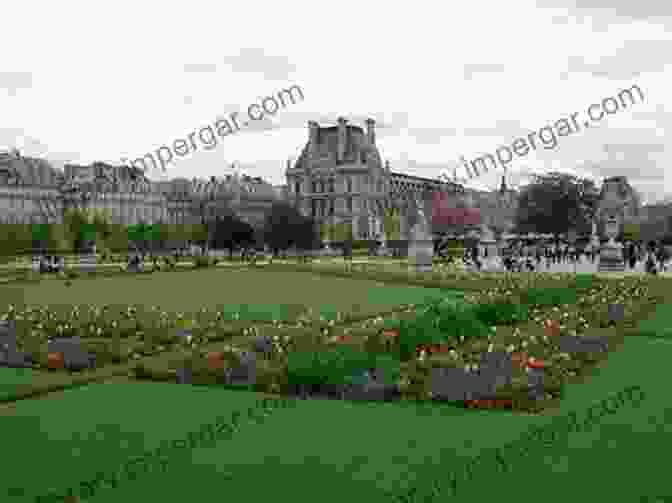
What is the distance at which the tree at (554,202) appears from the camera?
74.7m

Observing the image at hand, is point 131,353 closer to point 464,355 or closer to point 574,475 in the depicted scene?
point 464,355

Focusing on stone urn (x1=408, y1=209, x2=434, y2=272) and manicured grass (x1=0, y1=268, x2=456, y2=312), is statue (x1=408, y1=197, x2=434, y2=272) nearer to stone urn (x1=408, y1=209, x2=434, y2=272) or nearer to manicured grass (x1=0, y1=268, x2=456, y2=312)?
stone urn (x1=408, y1=209, x2=434, y2=272)

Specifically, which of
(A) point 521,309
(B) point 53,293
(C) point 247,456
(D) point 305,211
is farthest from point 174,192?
(C) point 247,456

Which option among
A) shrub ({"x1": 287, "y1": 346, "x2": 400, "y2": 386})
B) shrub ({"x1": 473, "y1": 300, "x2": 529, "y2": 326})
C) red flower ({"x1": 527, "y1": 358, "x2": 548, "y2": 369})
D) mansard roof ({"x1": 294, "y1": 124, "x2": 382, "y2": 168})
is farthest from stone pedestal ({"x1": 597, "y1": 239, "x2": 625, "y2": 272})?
mansard roof ({"x1": 294, "y1": 124, "x2": 382, "y2": 168})

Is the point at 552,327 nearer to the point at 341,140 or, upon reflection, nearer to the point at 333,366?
the point at 333,366

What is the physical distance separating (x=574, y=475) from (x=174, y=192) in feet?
378

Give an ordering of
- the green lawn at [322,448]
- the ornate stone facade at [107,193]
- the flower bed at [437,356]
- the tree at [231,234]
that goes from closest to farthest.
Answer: the green lawn at [322,448] < the flower bed at [437,356] < the tree at [231,234] < the ornate stone facade at [107,193]

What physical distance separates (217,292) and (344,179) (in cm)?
7842

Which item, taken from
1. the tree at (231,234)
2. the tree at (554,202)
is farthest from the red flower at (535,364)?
the tree at (554,202)

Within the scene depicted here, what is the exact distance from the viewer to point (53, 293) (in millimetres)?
25250

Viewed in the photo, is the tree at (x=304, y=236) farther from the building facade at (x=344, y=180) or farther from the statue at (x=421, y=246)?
the building facade at (x=344, y=180)

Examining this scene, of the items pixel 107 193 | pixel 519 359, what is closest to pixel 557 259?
pixel 519 359

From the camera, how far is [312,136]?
105m

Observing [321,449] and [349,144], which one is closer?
[321,449]
